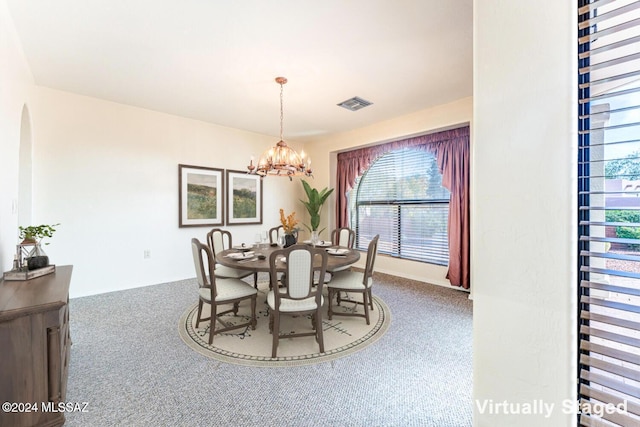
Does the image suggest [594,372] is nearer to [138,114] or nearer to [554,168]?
[554,168]

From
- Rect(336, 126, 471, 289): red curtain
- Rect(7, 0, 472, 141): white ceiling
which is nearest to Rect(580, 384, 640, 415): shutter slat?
Rect(7, 0, 472, 141): white ceiling

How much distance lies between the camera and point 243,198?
17.1ft

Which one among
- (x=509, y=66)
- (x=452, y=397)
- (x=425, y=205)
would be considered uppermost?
(x=509, y=66)

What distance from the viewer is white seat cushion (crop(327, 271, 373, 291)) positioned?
2.88m

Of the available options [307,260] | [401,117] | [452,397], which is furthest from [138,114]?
[452,397]

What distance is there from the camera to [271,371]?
80.3 inches

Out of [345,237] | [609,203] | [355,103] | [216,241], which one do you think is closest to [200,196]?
[216,241]

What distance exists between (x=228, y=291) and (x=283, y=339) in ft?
2.31

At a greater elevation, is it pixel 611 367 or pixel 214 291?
pixel 611 367

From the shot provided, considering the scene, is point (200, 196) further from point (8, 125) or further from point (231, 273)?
point (8, 125)

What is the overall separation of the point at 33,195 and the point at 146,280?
1.74 metres

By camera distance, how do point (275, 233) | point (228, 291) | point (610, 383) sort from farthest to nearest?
1. point (275, 233)
2. point (228, 291)
3. point (610, 383)

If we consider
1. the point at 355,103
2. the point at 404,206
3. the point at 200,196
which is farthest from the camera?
the point at 404,206

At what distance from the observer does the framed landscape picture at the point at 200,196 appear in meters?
4.49
